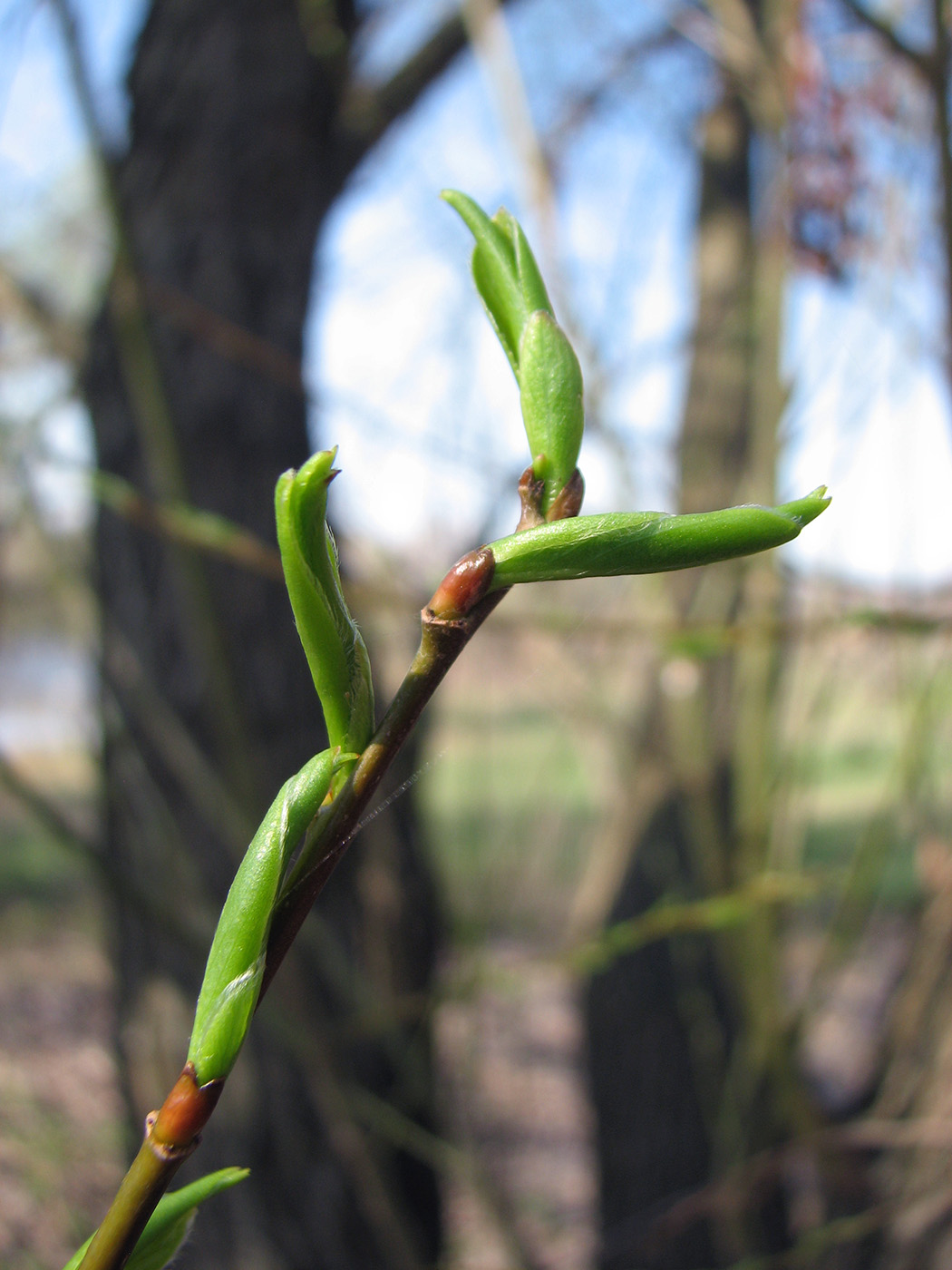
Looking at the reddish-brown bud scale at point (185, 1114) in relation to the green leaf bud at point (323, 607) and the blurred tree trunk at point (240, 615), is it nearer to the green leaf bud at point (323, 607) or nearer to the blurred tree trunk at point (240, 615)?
the green leaf bud at point (323, 607)

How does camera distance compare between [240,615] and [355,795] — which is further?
[240,615]

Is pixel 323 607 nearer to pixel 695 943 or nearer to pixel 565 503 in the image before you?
pixel 565 503

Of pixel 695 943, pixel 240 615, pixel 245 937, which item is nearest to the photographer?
pixel 245 937

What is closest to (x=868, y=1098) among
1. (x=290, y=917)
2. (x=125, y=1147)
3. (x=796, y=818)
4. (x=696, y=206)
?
(x=796, y=818)

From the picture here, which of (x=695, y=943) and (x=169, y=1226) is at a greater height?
(x=169, y=1226)

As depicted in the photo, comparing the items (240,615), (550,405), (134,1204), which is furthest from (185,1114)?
(240,615)

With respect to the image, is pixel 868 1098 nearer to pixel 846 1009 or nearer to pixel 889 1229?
pixel 889 1229
